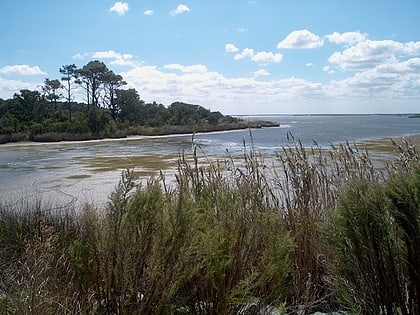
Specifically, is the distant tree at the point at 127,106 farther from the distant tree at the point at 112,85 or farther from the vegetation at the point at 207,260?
the vegetation at the point at 207,260

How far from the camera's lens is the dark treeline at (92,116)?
5179 centimetres

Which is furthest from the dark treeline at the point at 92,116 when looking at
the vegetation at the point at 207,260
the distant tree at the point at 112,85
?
the vegetation at the point at 207,260

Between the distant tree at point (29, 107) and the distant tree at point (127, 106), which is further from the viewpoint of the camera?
the distant tree at point (127, 106)

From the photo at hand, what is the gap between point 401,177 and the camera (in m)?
2.71

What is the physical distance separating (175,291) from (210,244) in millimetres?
333

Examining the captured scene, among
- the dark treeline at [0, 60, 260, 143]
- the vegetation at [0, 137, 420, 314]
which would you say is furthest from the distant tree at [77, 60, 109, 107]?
the vegetation at [0, 137, 420, 314]

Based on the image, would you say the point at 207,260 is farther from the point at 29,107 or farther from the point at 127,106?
the point at 127,106

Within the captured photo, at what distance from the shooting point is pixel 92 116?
55.7m

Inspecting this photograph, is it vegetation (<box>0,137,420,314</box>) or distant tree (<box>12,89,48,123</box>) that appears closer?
vegetation (<box>0,137,420,314</box>)

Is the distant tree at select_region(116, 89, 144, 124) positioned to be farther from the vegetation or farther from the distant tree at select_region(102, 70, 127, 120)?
the vegetation

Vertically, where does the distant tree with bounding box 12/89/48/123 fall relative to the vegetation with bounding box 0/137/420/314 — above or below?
above

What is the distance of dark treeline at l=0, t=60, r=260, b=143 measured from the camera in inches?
2039

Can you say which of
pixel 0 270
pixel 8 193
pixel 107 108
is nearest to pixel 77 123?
pixel 107 108

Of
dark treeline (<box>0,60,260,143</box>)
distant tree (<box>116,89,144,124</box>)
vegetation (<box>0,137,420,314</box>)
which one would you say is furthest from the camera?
distant tree (<box>116,89,144,124</box>)
